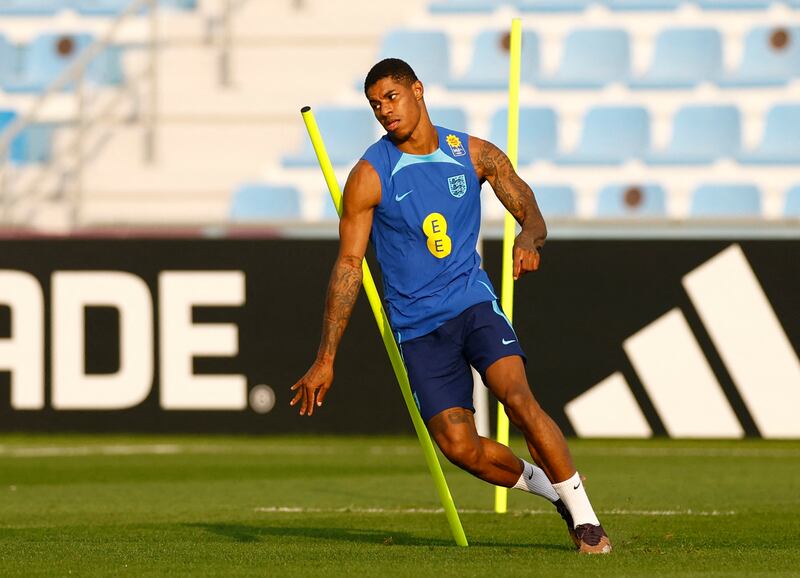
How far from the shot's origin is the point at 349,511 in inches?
369

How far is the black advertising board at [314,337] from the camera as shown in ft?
45.6

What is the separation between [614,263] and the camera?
14.2 metres

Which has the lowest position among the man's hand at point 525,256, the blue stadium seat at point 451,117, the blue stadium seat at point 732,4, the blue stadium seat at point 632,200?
the man's hand at point 525,256

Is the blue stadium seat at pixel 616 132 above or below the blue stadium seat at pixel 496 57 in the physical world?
below

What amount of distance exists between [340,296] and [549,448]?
110 centimetres

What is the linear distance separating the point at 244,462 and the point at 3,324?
319 cm

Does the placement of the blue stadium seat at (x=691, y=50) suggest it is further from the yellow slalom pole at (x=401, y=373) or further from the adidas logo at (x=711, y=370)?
the yellow slalom pole at (x=401, y=373)

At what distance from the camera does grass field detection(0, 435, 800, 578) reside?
6723 millimetres

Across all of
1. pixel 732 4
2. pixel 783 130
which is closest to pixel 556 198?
pixel 783 130

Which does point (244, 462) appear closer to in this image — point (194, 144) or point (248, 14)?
point (194, 144)

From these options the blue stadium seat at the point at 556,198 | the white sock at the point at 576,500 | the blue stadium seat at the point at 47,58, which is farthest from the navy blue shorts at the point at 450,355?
the blue stadium seat at the point at 47,58

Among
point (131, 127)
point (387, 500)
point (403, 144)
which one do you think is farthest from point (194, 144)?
point (403, 144)

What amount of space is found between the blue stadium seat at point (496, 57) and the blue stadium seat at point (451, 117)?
0.97 meters

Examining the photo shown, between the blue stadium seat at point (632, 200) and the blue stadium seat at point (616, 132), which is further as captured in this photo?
the blue stadium seat at point (616, 132)
